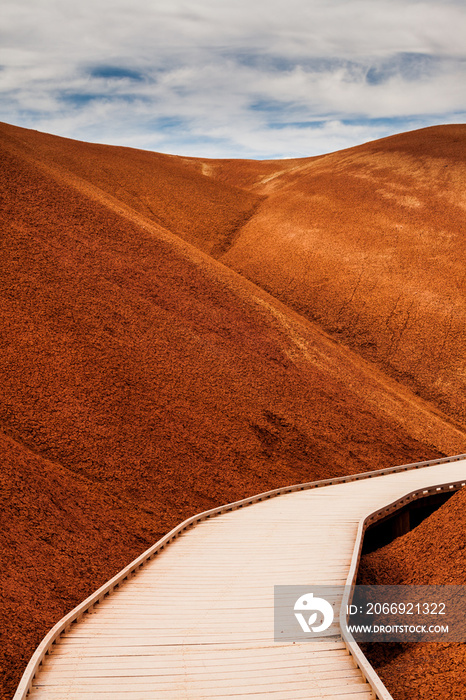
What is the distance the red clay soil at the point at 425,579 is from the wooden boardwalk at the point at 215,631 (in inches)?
36.9

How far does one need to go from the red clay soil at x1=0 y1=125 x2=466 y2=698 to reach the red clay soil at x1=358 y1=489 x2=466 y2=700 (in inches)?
187

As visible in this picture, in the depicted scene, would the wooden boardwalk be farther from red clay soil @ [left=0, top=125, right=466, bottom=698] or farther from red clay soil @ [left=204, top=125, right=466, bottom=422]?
red clay soil @ [left=204, top=125, right=466, bottom=422]

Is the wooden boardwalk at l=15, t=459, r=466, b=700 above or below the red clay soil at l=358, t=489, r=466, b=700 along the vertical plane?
above

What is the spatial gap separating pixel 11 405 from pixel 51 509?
15.6ft

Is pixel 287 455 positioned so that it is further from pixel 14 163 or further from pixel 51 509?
pixel 14 163

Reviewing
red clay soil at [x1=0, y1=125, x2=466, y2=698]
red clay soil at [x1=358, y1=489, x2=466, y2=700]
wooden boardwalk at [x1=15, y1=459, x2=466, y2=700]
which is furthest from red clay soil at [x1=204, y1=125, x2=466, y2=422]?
wooden boardwalk at [x1=15, y1=459, x2=466, y2=700]

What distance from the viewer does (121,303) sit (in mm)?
22938

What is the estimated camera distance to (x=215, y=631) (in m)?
7.50

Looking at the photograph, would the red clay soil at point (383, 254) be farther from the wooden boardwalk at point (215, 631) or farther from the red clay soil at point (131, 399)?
the wooden boardwalk at point (215, 631)

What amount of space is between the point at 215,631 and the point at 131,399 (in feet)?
35.6

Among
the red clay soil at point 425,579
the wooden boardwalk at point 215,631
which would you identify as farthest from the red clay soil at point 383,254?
the wooden boardwalk at point 215,631

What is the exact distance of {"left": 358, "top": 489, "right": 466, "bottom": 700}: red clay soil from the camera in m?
7.77

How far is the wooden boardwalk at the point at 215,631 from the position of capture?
248 inches

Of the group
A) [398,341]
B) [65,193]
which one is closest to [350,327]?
[398,341]
